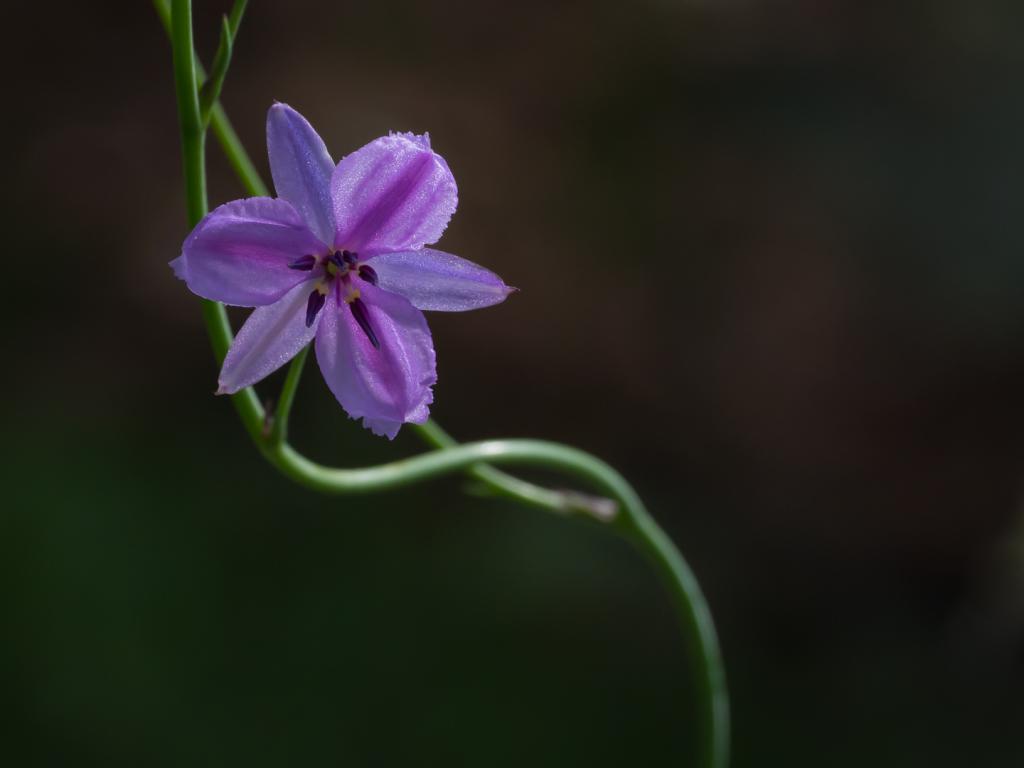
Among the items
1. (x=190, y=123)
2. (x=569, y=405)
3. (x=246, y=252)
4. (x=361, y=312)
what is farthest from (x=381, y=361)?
(x=569, y=405)

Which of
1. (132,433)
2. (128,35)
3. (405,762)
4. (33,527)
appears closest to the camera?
(405,762)

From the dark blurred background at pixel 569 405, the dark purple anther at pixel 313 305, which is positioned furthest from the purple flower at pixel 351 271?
the dark blurred background at pixel 569 405

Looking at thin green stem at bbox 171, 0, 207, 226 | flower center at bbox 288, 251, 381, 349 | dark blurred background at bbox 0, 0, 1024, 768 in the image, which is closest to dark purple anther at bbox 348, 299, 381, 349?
flower center at bbox 288, 251, 381, 349

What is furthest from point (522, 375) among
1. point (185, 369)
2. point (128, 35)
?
point (128, 35)

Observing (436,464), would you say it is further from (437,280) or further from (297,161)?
(297,161)

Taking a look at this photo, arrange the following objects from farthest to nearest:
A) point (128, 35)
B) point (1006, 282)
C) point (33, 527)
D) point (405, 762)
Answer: point (128, 35) → point (1006, 282) → point (33, 527) → point (405, 762)

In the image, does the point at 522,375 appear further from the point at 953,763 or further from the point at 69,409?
the point at 953,763

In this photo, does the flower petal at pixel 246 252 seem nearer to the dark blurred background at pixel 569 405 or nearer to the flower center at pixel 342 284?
the flower center at pixel 342 284
